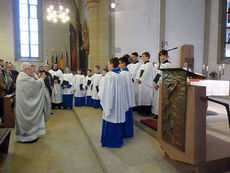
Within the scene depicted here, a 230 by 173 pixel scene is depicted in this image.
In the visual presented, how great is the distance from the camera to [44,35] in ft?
39.4

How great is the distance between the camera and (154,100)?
475 centimetres

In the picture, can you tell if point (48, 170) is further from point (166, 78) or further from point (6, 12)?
point (6, 12)

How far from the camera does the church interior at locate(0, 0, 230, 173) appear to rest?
2264mm

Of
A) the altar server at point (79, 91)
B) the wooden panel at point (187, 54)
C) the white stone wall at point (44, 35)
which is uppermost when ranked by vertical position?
the white stone wall at point (44, 35)

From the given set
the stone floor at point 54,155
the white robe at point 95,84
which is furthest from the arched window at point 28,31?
the stone floor at point 54,155

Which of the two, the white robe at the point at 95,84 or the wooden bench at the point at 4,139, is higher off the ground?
the white robe at the point at 95,84

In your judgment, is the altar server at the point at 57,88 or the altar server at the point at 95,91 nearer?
the altar server at the point at 95,91

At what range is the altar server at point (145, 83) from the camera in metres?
4.75

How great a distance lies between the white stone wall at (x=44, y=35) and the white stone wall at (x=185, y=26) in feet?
21.7

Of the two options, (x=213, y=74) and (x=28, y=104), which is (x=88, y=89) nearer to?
(x=28, y=104)

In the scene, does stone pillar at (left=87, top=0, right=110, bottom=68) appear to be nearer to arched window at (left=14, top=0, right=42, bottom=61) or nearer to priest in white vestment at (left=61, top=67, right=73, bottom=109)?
priest in white vestment at (left=61, top=67, right=73, bottom=109)

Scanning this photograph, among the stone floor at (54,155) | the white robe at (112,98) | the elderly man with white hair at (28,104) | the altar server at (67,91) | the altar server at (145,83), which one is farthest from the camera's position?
the altar server at (67,91)

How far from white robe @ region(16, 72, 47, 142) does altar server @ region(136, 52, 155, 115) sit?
7.60 ft

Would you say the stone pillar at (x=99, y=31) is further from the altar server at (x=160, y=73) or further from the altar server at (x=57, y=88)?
the altar server at (x=160, y=73)
